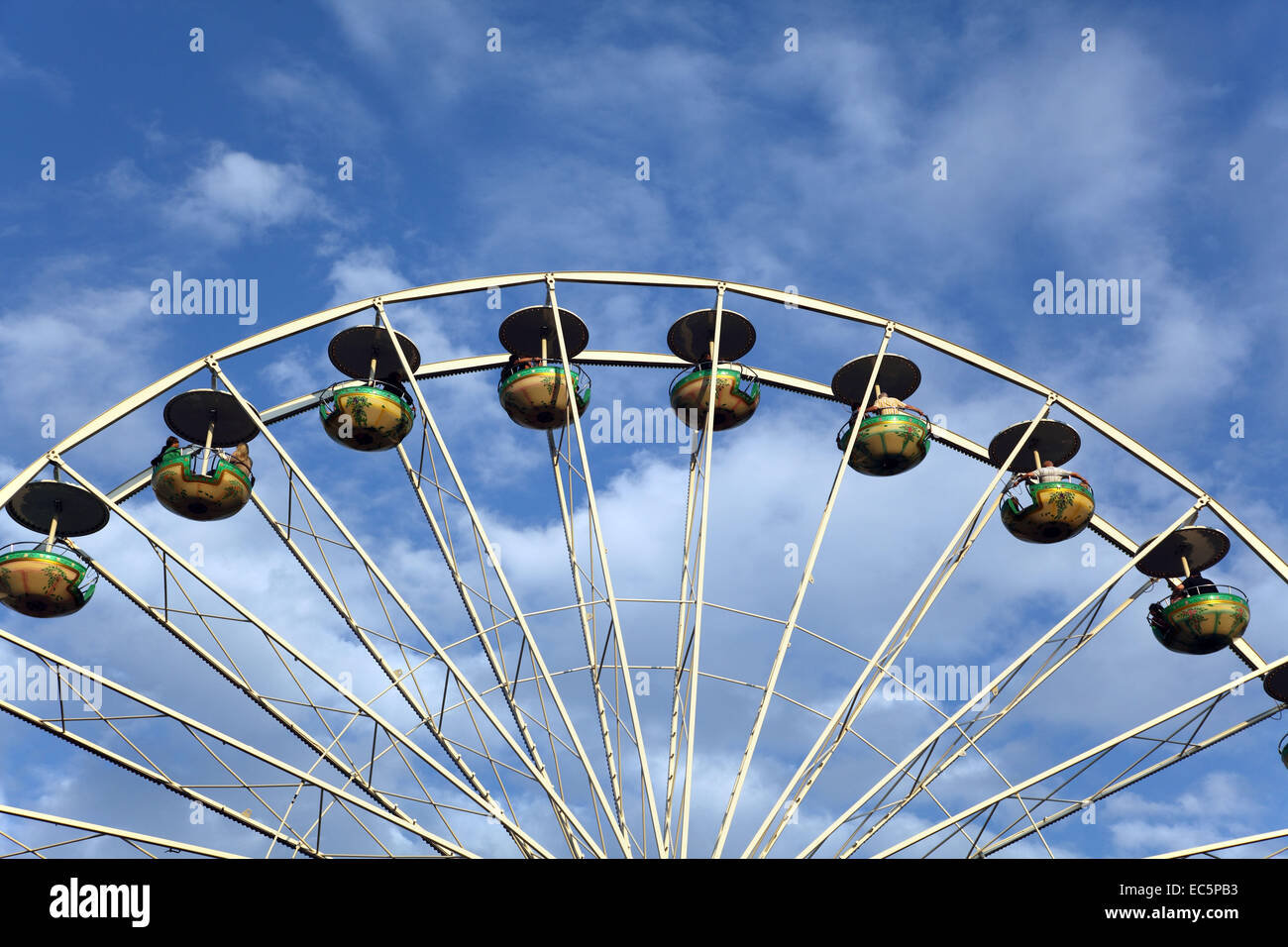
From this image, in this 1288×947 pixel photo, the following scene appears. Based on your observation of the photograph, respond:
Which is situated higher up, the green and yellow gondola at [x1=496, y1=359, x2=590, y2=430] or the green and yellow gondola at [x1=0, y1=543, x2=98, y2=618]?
the green and yellow gondola at [x1=496, y1=359, x2=590, y2=430]

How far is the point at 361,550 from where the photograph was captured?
18094 millimetres

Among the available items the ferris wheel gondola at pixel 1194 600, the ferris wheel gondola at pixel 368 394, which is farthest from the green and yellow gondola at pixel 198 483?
the ferris wheel gondola at pixel 1194 600

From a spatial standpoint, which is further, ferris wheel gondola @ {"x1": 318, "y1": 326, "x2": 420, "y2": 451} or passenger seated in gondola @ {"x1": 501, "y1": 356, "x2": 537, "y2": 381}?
passenger seated in gondola @ {"x1": 501, "y1": 356, "x2": 537, "y2": 381}

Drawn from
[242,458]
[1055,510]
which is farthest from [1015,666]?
[242,458]

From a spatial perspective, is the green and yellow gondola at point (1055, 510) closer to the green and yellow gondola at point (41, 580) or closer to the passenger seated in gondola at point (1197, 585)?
the passenger seated in gondola at point (1197, 585)

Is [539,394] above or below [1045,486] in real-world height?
above

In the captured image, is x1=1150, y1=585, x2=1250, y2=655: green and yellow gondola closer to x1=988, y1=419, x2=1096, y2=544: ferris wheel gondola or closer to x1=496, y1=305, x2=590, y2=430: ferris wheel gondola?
x1=988, y1=419, x2=1096, y2=544: ferris wheel gondola

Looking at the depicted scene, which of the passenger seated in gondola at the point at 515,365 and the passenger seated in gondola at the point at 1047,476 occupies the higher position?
the passenger seated in gondola at the point at 515,365

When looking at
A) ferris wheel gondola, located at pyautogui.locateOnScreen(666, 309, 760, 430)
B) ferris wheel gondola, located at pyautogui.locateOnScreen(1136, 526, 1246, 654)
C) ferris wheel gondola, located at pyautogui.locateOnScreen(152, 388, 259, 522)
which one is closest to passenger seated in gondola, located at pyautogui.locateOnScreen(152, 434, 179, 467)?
ferris wheel gondola, located at pyautogui.locateOnScreen(152, 388, 259, 522)

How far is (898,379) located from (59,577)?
14.9 metres

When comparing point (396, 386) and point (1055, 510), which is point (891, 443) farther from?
point (396, 386)
